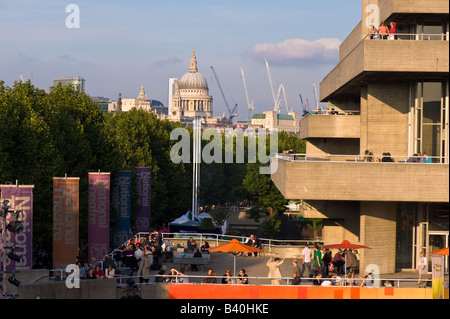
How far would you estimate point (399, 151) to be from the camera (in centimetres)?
3128

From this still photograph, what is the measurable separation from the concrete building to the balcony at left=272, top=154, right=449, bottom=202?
4 centimetres

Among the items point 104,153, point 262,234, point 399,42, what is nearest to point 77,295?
point 399,42

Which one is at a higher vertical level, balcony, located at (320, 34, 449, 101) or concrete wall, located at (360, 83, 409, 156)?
balcony, located at (320, 34, 449, 101)

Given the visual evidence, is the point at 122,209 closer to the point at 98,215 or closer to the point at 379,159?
the point at 98,215

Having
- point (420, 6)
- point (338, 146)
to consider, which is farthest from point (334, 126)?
point (420, 6)

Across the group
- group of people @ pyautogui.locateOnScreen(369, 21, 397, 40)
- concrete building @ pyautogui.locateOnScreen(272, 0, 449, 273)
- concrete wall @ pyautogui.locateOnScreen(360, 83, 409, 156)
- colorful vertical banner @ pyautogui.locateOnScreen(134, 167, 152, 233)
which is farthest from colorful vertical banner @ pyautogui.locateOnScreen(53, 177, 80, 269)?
colorful vertical banner @ pyautogui.locateOnScreen(134, 167, 152, 233)

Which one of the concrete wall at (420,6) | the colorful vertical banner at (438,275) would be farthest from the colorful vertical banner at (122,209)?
the colorful vertical banner at (438,275)

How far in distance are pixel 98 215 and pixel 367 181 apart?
14484 mm

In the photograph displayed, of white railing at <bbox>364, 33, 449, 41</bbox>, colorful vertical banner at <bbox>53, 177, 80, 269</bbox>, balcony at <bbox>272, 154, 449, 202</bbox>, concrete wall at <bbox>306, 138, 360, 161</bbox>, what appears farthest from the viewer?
concrete wall at <bbox>306, 138, 360, 161</bbox>

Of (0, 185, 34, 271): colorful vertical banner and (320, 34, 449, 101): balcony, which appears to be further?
(0, 185, 34, 271): colorful vertical banner

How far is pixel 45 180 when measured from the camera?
44188mm

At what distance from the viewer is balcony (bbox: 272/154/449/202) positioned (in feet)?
91.2

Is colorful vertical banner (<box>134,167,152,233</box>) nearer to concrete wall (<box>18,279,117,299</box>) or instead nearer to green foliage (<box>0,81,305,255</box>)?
green foliage (<box>0,81,305,255</box>)
